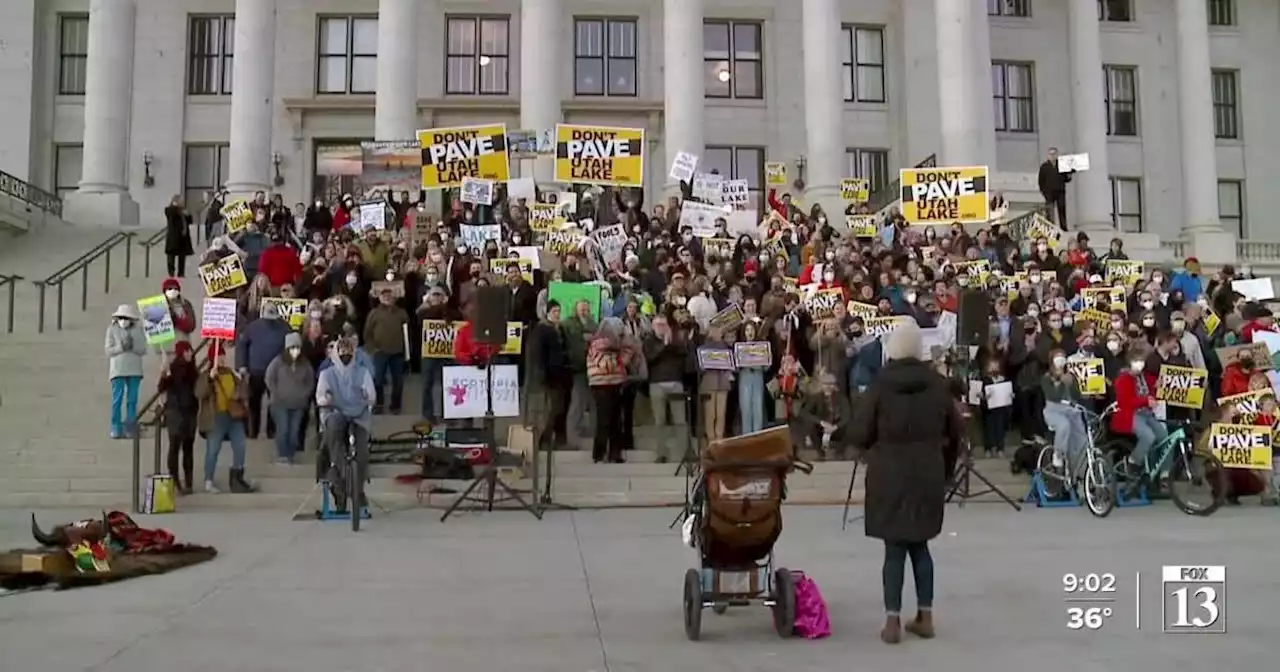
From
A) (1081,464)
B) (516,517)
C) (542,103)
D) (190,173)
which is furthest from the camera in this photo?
(190,173)

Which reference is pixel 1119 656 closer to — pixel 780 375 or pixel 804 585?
pixel 804 585

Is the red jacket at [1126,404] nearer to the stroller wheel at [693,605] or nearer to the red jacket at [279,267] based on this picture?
the stroller wheel at [693,605]

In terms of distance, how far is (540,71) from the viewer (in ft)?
→ 99.9

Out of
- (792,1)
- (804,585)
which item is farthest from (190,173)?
(804,585)

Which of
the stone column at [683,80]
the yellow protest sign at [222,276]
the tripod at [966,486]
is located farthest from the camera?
the stone column at [683,80]

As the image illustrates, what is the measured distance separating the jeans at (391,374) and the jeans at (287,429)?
4.39ft

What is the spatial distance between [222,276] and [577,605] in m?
11.3

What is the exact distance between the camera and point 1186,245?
117 ft

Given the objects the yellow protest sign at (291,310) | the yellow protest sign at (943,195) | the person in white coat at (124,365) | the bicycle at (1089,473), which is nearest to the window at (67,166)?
the person in white coat at (124,365)

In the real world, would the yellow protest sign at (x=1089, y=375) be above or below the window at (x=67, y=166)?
below

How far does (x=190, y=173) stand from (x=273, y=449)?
880 inches

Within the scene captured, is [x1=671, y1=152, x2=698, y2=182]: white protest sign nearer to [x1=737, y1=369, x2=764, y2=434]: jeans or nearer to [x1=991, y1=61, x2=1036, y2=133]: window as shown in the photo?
[x1=737, y1=369, x2=764, y2=434]: jeans

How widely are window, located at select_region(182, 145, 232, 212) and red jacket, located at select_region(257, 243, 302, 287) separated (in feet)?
61.3

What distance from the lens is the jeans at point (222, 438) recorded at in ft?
47.3
